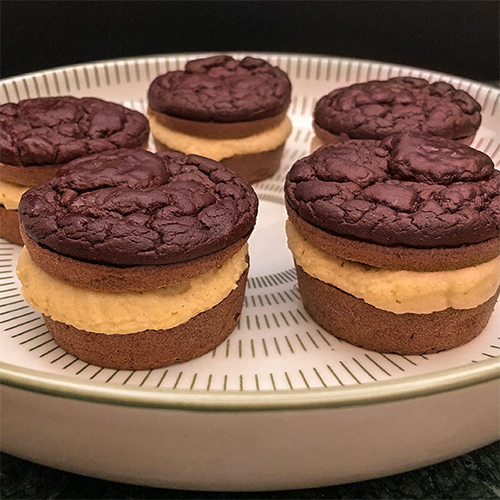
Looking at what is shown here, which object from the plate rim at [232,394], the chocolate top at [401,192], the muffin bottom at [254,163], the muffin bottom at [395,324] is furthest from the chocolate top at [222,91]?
the plate rim at [232,394]

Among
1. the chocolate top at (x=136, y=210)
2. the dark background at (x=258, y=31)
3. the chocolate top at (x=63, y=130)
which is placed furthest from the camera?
the dark background at (x=258, y=31)

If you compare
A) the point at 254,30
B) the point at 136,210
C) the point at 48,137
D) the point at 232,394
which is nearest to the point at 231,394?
the point at 232,394

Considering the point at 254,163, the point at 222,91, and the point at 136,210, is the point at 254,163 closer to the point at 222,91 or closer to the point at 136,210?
the point at 222,91

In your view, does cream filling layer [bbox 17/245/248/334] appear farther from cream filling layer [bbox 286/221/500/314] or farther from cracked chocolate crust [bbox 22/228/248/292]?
cream filling layer [bbox 286/221/500/314]

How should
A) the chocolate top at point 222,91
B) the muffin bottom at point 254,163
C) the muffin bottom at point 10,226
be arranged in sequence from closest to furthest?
the muffin bottom at point 10,226, the chocolate top at point 222,91, the muffin bottom at point 254,163

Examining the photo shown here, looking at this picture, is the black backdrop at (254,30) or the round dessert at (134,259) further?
the black backdrop at (254,30)

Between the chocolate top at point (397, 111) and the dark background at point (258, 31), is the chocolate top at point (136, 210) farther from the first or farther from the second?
the dark background at point (258, 31)
